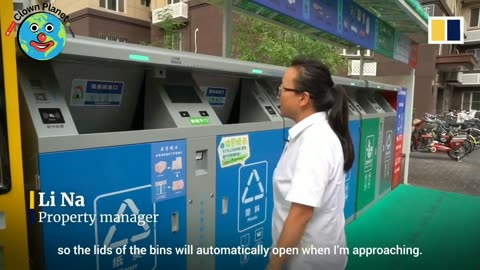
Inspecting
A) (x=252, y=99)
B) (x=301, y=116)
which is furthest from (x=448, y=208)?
(x=301, y=116)

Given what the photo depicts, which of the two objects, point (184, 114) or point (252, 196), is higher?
point (184, 114)

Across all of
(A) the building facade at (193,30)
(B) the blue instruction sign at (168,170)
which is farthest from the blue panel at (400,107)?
(A) the building facade at (193,30)

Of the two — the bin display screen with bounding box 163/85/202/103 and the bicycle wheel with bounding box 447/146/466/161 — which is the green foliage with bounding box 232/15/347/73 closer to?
the bicycle wheel with bounding box 447/146/466/161

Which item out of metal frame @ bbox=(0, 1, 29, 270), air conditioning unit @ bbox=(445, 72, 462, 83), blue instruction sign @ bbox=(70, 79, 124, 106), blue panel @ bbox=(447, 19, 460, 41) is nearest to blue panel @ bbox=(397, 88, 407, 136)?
blue panel @ bbox=(447, 19, 460, 41)

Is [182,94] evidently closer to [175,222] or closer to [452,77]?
[175,222]

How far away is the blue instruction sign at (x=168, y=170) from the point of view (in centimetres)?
180

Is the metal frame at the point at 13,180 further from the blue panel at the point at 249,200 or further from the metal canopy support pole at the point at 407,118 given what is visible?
the metal canopy support pole at the point at 407,118

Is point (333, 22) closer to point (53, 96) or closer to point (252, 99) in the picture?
point (252, 99)

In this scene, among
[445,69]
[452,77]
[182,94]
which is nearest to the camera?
[182,94]

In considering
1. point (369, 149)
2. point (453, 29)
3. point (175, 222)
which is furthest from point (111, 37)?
point (175, 222)

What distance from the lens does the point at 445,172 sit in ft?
25.7

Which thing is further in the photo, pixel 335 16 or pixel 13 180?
pixel 335 16

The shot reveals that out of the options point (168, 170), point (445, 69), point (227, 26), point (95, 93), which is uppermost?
point (445, 69)

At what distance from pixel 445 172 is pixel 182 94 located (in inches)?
294
